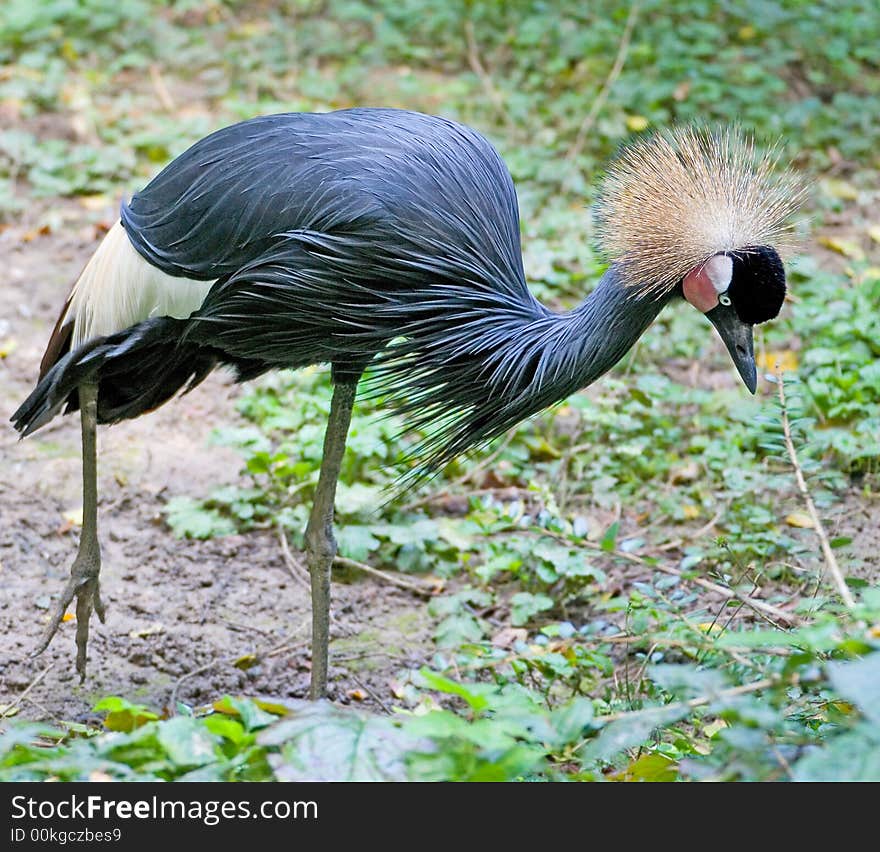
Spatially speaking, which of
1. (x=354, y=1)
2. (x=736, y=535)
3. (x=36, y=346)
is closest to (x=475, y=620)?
(x=736, y=535)

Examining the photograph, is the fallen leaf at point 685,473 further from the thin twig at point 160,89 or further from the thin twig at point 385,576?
the thin twig at point 160,89

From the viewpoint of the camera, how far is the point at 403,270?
2814 mm

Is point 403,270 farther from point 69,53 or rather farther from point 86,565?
point 69,53

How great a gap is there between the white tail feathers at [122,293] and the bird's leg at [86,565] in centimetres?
17

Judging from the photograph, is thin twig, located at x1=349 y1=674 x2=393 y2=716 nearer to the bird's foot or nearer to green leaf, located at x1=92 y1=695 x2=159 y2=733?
the bird's foot

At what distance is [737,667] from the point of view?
2271 millimetres

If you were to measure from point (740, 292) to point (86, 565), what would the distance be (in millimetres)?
1692

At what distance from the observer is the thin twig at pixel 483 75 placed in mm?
6167

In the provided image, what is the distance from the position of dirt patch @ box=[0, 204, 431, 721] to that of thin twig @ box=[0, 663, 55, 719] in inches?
0.9

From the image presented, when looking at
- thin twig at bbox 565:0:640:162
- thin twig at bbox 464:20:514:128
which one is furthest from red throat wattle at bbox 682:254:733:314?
thin twig at bbox 464:20:514:128

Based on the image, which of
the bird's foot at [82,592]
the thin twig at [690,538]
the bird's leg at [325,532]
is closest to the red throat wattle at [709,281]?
the bird's leg at [325,532]

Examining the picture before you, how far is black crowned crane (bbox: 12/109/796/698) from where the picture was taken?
9.07 ft
